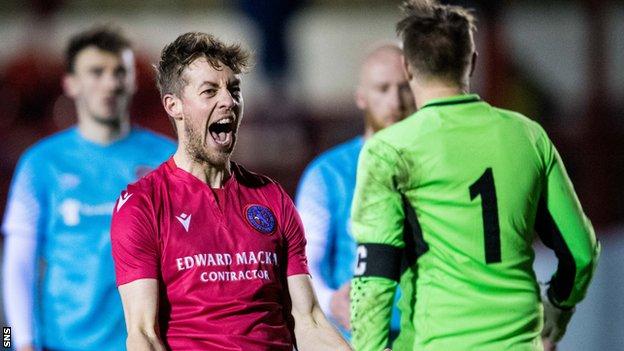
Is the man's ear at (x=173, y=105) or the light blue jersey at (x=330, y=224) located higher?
the man's ear at (x=173, y=105)

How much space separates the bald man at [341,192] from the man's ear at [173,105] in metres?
1.69

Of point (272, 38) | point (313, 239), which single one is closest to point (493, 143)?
point (313, 239)

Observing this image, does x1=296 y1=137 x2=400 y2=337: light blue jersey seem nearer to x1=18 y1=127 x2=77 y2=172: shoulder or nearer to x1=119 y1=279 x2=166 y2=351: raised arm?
x1=18 y1=127 x2=77 y2=172: shoulder

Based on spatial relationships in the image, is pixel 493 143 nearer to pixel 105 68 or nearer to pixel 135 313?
pixel 135 313

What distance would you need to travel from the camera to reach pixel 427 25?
13.6 ft

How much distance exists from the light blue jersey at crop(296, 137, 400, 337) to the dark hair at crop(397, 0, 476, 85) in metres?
1.26

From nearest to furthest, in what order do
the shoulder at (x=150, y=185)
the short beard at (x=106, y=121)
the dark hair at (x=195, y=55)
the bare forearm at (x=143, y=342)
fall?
the bare forearm at (x=143, y=342), the shoulder at (x=150, y=185), the dark hair at (x=195, y=55), the short beard at (x=106, y=121)

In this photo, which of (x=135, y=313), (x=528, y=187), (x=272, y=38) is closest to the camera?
(x=135, y=313)

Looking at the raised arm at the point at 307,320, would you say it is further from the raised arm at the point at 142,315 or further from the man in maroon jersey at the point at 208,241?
the raised arm at the point at 142,315

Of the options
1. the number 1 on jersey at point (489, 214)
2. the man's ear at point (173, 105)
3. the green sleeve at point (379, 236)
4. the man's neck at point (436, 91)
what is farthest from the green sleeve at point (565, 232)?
the man's ear at point (173, 105)

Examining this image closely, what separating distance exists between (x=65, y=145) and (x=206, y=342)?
2.30 m

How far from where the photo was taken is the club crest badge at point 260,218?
359 centimetres

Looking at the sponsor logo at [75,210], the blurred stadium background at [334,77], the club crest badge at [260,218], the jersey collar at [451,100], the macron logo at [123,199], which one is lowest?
the blurred stadium background at [334,77]

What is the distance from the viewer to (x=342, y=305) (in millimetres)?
4953
